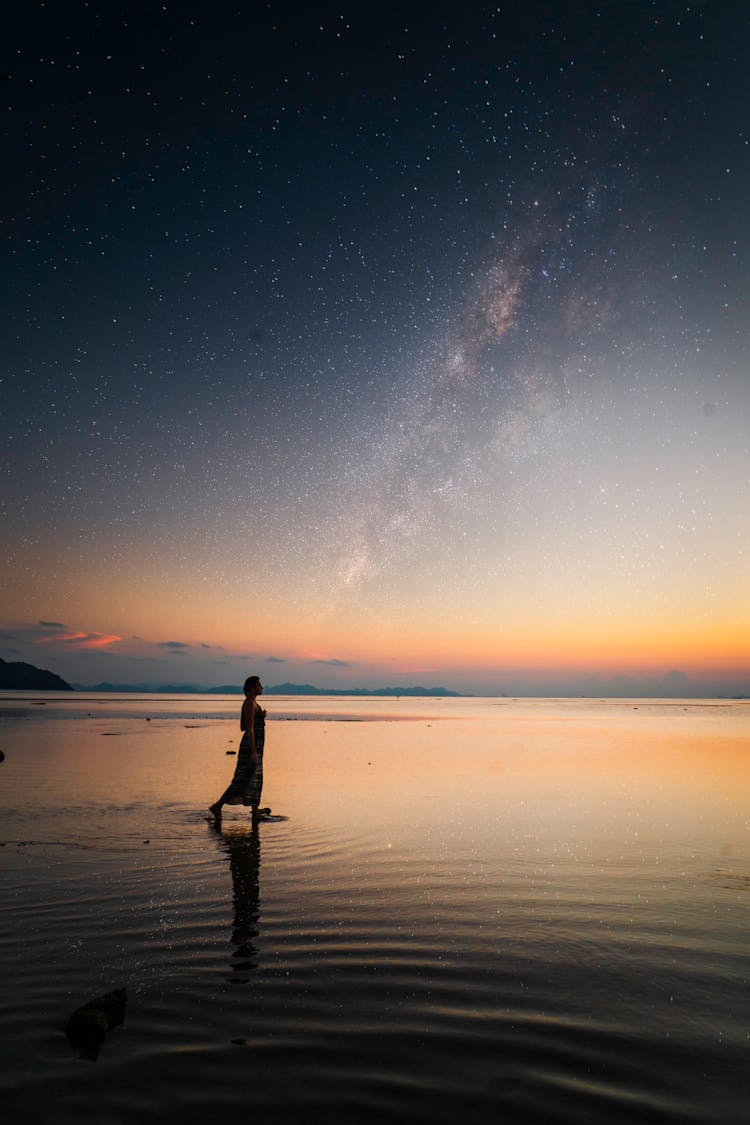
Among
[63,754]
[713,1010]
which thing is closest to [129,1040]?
[713,1010]

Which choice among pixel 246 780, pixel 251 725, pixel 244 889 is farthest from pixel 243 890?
pixel 246 780

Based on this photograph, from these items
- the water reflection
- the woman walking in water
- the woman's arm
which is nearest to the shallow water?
the water reflection

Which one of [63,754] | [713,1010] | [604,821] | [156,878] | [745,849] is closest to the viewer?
[713,1010]

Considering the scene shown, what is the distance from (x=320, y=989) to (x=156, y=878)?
509 cm

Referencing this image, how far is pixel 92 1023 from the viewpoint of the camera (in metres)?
5.61

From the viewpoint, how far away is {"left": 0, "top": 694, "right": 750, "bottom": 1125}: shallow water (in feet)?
16.4

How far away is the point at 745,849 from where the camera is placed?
1385cm

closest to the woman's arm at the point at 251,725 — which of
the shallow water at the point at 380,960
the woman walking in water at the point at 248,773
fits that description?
the woman walking in water at the point at 248,773

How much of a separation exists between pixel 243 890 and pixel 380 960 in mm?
3343

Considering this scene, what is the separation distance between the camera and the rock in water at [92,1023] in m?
5.52

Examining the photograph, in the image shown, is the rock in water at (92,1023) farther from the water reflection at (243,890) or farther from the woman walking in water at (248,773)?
the woman walking in water at (248,773)

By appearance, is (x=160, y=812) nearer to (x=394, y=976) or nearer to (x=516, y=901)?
(x=516, y=901)

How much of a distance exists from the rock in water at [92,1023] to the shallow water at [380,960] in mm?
104

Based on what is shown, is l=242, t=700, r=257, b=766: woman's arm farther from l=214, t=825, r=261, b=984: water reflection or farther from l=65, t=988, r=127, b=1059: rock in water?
l=65, t=988, r=127, b=1059: rock in water
